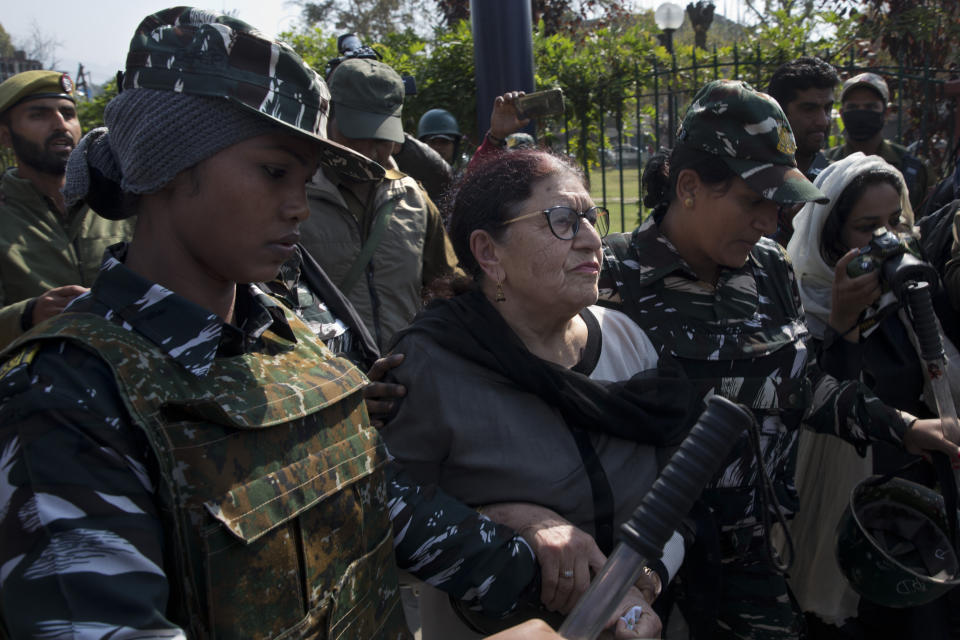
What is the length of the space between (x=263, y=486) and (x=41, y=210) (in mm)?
2346

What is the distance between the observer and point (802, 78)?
3.94 meters

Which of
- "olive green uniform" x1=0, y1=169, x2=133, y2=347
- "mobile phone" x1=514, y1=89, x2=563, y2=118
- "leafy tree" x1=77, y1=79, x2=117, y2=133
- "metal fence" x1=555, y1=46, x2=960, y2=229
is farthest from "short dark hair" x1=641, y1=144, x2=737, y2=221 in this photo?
"leafy tree" x1=77, y1=79, x2=117, y2=133

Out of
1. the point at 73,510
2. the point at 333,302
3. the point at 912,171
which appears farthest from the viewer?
the point at 912,171

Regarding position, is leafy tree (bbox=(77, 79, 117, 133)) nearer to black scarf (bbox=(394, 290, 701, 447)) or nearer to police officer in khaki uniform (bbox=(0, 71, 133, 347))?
police officer in khaki uniform (bbox=(0, 71, 133, 347))

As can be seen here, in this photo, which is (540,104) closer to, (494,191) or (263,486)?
(494,191)

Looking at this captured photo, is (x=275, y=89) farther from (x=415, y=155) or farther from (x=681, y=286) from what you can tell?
(x=415, y=155)

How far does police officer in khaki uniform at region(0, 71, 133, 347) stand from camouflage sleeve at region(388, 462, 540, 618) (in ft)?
5.89

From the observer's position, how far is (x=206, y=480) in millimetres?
1124

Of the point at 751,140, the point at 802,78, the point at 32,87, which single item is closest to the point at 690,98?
the point at 802,78

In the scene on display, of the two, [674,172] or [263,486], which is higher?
[674,172]

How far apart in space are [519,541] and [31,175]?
104 inches

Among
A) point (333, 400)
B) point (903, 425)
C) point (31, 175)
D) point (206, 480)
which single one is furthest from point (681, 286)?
point (31, 175)

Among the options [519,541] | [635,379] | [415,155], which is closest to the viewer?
[519,541]

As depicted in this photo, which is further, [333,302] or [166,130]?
[333,302]
